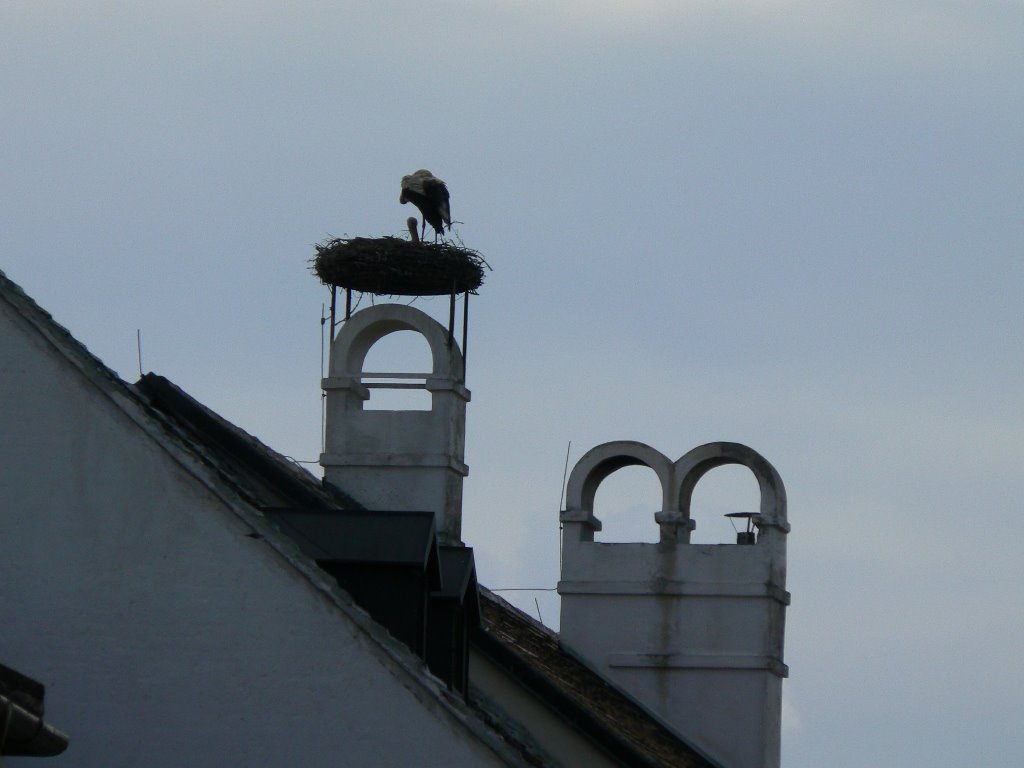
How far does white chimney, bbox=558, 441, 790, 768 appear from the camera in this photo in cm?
2284

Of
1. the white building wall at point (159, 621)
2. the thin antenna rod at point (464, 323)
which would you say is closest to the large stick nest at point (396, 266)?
the thin antenna rod at point (464, 323)

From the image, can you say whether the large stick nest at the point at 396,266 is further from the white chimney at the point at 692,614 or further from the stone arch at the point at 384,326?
the white chimney at the point at 692,614

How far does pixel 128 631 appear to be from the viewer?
544 inches

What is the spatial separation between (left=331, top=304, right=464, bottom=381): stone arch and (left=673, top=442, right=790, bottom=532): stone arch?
281cm

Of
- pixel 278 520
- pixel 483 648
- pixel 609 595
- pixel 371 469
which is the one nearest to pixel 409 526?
pixel 278 520

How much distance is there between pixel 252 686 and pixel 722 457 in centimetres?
1041

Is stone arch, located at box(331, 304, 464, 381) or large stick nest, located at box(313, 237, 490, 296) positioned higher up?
large stick nest, located at box(313, 237, 490, 296)

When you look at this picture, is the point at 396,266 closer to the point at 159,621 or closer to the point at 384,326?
the point at 384,326

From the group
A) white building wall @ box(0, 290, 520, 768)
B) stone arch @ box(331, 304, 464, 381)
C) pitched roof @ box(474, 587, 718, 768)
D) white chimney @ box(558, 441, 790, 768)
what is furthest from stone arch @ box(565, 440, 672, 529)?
white building wall @ box(0, 290, 520, 768)

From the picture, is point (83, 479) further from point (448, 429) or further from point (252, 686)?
point (448, 429)

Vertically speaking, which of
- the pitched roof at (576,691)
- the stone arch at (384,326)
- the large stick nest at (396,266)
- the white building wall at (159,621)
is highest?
the large stick nest at (396,266)

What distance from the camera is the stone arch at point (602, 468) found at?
76.6ft

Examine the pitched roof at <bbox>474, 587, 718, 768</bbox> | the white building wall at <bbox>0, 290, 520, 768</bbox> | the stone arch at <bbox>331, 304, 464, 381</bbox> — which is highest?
the stone arch at <bbox>331, 304, 464, 381</bbox>

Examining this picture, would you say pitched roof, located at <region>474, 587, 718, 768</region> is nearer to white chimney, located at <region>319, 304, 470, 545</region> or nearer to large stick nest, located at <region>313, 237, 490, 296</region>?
white chimney, located at <region>319, 304, 470, 545</region>
